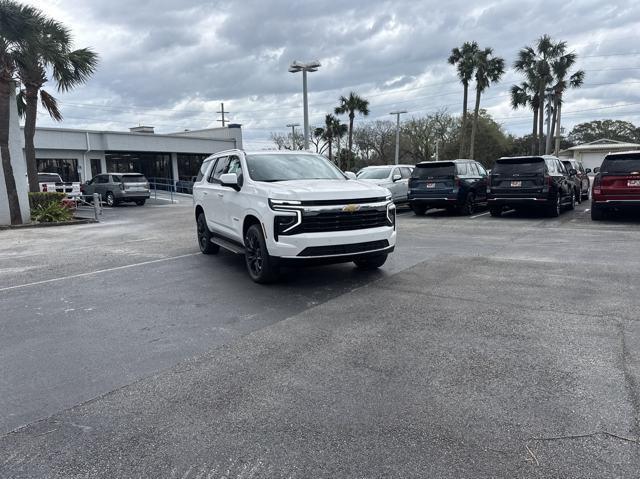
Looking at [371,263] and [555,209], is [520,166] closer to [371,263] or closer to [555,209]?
[555,209]

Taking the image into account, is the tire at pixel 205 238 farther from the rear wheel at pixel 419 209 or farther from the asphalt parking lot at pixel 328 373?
the rear wheel at pixel 419 209

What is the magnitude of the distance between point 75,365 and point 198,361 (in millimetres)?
1063

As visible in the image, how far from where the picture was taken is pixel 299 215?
6.45 m

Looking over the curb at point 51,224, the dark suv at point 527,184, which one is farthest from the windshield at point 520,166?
the curb at point 51,224

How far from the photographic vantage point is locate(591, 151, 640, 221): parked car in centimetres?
1250

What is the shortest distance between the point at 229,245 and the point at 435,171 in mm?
9574

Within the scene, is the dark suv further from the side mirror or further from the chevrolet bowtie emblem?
the side mirror

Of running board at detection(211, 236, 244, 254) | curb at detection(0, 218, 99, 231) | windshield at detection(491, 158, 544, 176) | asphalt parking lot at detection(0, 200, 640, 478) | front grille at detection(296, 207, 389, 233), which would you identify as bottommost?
curb at detection(0, 218, 99, 231)

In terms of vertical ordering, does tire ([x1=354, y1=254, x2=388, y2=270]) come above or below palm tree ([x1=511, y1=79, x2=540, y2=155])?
below

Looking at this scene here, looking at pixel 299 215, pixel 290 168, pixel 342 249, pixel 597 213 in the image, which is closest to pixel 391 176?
pixel 597 213

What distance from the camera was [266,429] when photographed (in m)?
3.22

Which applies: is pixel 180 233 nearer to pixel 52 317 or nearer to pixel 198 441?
pixel 52 317

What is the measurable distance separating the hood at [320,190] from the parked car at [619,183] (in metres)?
8.61

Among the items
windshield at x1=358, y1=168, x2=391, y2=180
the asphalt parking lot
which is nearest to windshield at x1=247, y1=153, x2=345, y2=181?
the asphalt parking lot
